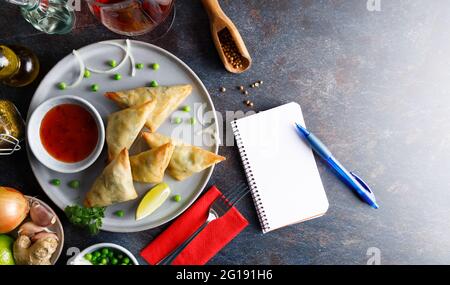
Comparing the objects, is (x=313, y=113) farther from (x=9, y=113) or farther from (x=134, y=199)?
(x=9, y=113)

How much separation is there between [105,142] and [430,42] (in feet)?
5.65

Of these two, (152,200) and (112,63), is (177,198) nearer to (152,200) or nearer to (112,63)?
(152,200)

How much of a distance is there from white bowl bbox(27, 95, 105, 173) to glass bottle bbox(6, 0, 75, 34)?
0.39m

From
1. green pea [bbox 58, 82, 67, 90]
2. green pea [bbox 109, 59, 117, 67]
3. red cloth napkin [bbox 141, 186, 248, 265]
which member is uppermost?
green pea [bbox 109, 59, 117, 67]

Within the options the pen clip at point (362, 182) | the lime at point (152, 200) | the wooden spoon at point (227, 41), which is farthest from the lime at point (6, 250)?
the pen clip at point (362, 182)

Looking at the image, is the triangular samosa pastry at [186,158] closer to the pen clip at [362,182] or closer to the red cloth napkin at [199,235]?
the red cloth napkin at [199,235]

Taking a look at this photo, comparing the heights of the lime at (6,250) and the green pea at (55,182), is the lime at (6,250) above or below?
below

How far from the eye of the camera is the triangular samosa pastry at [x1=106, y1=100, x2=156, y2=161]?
211cm

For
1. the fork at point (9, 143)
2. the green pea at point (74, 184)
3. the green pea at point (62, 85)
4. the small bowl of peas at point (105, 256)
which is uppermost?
the green pea at point (62, 85)

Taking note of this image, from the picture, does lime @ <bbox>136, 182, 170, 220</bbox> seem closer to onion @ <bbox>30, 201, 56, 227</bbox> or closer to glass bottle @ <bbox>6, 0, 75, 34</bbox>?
onion @ <bbox>30, 201, 56, 227</bbox>

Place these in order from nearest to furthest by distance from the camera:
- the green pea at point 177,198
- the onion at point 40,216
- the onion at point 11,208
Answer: the onion at point 11,208, the onion at point 40,216, the green pea at point 177,198

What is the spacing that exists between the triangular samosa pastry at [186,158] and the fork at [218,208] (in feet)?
0.68

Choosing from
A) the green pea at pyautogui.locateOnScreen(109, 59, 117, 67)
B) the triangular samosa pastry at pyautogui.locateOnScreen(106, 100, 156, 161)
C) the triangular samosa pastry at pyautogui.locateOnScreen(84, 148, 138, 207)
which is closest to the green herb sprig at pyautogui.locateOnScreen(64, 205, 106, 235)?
the triangular samosa pastry at pyautogui.locateOnScreen(84, 148, 138, 207)

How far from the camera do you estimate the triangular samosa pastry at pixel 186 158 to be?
2174 millimetres
